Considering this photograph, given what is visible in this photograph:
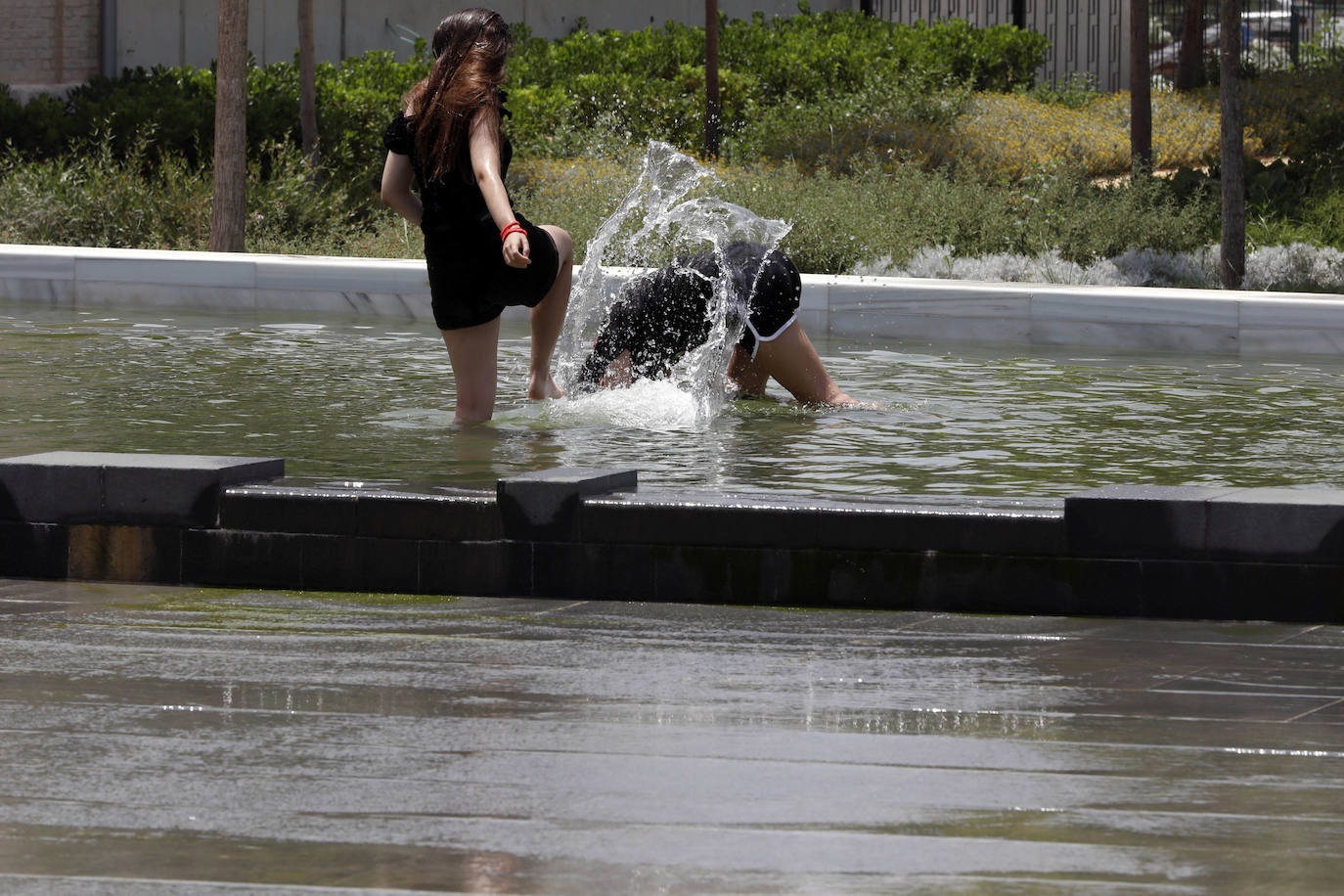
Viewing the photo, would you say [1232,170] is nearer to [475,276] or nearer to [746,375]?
[746,375]

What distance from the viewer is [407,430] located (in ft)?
25.8

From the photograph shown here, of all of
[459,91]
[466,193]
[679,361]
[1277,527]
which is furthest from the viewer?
[679,361]

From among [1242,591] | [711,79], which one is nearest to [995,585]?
[1242,591]

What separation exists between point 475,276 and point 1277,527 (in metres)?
3.65

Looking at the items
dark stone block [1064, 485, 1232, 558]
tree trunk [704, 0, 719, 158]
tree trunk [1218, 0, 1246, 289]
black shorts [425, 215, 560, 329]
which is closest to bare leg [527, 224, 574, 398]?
black shorts [425, 215, 560, 329]

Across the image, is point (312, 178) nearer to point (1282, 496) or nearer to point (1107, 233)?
point (1107, 233)

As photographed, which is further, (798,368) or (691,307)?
(798,368)

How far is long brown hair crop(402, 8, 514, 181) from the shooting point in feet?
24.1

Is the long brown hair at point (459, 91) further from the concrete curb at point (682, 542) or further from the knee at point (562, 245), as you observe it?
the concrete curb at point (682, 542)

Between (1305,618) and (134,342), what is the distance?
26.4 feet

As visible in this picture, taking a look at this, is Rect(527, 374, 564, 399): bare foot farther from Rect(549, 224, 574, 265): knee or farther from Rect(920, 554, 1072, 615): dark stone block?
Rect(920, 554, 1072, 615): dark stone block

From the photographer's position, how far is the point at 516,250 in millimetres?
6719

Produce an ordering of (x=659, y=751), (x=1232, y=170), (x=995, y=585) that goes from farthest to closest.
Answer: (x=1232, y=170), (x=995, y=585), (x=659, y=751)


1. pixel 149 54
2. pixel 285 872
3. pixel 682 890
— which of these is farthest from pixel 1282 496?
pixel 149 54
